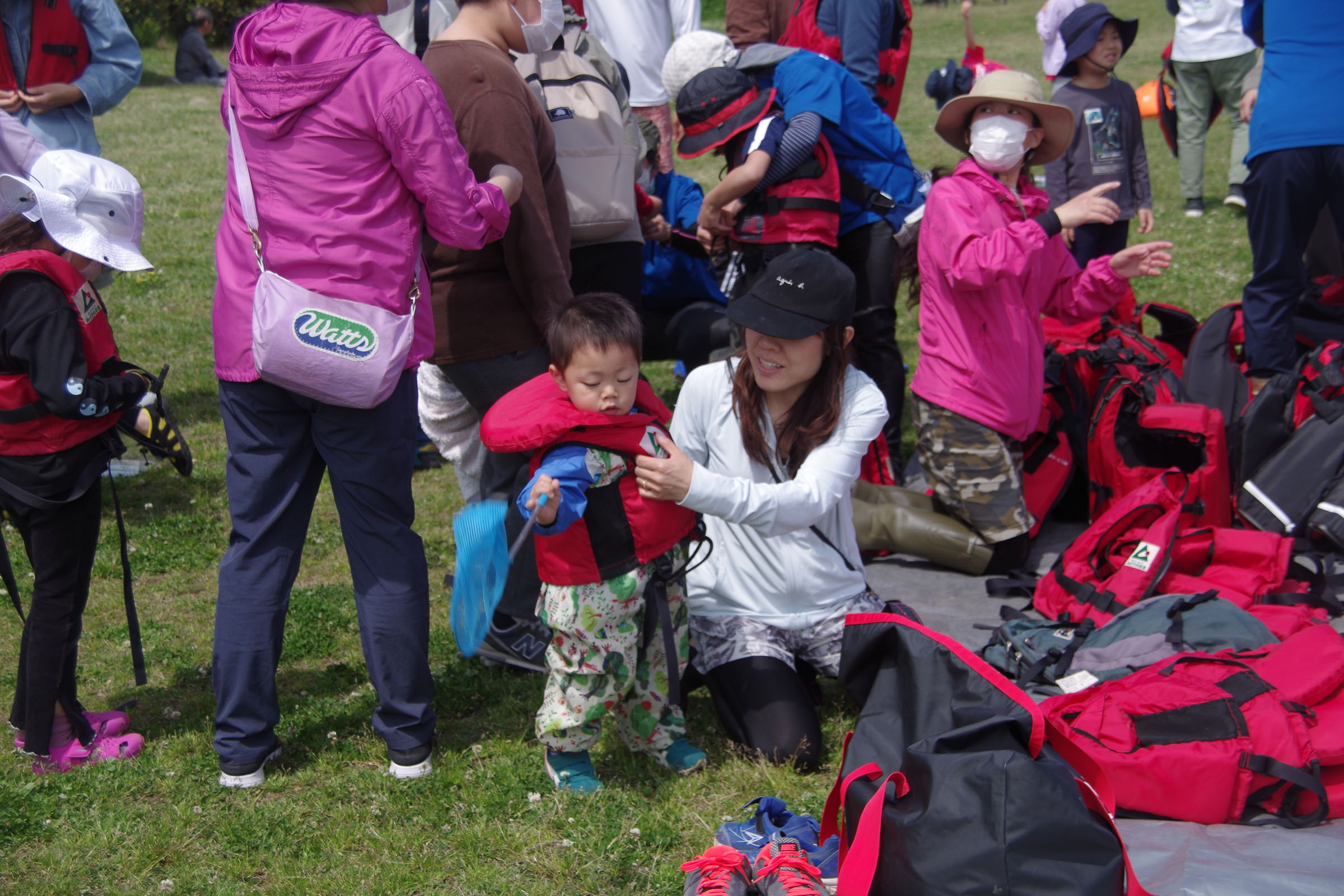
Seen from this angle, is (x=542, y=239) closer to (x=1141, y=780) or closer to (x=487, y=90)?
(x=487, y=90)

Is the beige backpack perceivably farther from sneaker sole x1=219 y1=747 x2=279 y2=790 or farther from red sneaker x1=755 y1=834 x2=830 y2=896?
red sneaker x1=755 y1=834 x2=830 y2=896

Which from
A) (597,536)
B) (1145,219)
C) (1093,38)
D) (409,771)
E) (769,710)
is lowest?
(409,771)

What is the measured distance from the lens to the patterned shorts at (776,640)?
11.1ft

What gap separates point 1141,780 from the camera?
110 inches

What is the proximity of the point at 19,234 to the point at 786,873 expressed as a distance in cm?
249

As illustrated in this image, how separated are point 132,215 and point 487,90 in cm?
105

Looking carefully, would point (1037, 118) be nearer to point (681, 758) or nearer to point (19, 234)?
point (681, 758)

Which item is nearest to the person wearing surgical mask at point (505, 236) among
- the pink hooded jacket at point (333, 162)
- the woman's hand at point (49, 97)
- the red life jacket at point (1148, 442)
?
the pink hooded jacket at point (333, 162)

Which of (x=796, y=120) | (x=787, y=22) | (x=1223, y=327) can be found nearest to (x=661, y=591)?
(x=796, y=120)

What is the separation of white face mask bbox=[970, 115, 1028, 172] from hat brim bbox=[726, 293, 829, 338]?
1426 mm

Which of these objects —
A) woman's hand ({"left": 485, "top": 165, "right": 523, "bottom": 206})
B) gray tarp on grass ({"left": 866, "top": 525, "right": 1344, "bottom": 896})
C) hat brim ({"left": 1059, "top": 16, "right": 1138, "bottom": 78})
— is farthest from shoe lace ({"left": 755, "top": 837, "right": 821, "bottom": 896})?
hat brim ({"left": 1059, "top": 16, "right": 1138, "bottom": 78})

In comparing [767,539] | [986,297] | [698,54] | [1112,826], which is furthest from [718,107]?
[1112,826]

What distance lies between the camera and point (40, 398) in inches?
117

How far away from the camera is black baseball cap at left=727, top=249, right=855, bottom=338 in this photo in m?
3.17
